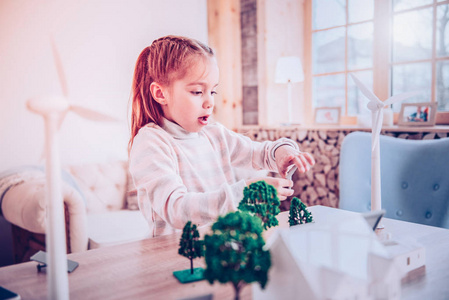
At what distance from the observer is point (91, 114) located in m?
0.59

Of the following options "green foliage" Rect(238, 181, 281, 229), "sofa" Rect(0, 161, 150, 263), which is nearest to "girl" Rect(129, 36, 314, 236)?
"green foliage" Rect(238, 181, 281, 229)

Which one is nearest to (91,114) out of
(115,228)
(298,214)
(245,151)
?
(298,214)

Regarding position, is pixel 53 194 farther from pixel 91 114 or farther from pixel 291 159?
pixel 291 159

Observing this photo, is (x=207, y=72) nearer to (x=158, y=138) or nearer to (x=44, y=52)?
(x=158, y=138)

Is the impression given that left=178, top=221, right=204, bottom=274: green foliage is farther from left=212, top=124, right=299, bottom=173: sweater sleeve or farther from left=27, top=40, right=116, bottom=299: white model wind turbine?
left=212, top=124, right=299, bottom=173: sweater sleeve

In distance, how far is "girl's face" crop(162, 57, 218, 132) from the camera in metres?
1.23

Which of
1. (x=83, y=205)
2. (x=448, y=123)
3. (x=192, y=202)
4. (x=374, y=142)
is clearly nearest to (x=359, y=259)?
(x=192, y=202)

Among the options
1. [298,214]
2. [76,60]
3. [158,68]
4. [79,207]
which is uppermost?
→ [76,60]

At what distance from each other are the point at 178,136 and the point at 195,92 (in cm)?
19

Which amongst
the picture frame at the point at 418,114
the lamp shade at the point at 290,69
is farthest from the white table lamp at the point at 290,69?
the picture frame at the point at 418,114

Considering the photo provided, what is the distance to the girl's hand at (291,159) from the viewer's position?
3.64ft

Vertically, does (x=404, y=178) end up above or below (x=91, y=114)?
below

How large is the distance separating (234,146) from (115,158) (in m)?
2.16

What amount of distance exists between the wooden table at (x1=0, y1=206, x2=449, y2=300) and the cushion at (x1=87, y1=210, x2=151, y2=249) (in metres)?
1.37
